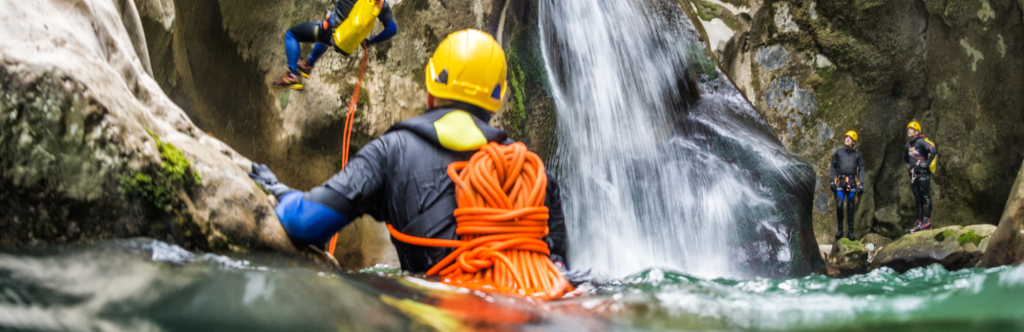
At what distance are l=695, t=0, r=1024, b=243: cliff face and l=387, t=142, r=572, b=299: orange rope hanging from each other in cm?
972

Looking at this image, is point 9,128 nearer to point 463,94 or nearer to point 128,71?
point 128,71

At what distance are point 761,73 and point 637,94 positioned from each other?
6104mm

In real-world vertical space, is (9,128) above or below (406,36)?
below

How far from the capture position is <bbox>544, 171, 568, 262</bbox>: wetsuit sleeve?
2160mm

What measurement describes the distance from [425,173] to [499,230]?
346mm

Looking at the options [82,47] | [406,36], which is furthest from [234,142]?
[82,47]

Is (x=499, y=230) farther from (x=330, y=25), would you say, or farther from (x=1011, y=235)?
(x=1011, y=235)

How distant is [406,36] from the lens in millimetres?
5156

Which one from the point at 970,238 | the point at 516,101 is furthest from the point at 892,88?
the point at 516,101

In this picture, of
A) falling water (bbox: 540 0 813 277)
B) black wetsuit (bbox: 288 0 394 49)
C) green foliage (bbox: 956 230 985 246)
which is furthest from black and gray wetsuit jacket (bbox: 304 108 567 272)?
green foliage (bbox: 956 230 985 246)

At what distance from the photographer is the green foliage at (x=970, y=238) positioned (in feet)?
19.7

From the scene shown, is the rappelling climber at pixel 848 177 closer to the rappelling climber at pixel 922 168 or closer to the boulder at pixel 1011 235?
the rappelling climber at pixel 922 168

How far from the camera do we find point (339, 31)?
3.93 metres

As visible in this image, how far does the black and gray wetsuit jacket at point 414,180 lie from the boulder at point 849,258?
656 centimetres
